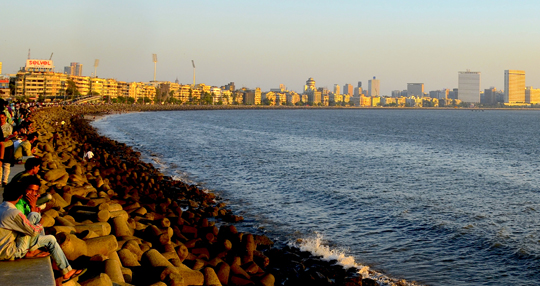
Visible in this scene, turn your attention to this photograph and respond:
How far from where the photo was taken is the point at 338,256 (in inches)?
392

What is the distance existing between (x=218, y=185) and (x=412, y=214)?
24.7ft

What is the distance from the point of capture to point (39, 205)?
21.2 feet

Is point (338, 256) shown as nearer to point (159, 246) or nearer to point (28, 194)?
point (159, 246)

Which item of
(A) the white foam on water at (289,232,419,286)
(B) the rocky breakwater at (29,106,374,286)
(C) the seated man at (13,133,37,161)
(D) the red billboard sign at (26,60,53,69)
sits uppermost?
(D) the red billboard sign at (26,60,53,69)

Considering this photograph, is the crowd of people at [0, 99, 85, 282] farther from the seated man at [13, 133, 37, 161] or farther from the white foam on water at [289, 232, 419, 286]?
the seated man at [13, 133, 37, 161]

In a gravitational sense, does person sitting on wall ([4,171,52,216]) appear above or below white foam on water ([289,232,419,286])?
above

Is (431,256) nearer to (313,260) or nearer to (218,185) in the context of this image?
(313,260)

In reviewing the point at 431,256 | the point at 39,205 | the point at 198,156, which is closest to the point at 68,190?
the point at 39,205

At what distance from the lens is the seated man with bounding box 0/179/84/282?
17.3 ft

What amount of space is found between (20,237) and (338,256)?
616 cm

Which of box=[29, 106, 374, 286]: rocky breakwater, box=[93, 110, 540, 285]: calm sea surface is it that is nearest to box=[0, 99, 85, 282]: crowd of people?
box=[29, 106, 374, 286]: rocky breakwater

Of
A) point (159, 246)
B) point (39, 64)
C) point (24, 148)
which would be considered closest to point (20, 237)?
point (159, 246)

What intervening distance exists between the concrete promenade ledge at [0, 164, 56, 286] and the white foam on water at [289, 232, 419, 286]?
549 cm

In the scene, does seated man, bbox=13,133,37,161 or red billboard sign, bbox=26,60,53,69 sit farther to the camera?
red billboard sign, bbox=26,60,53,69
